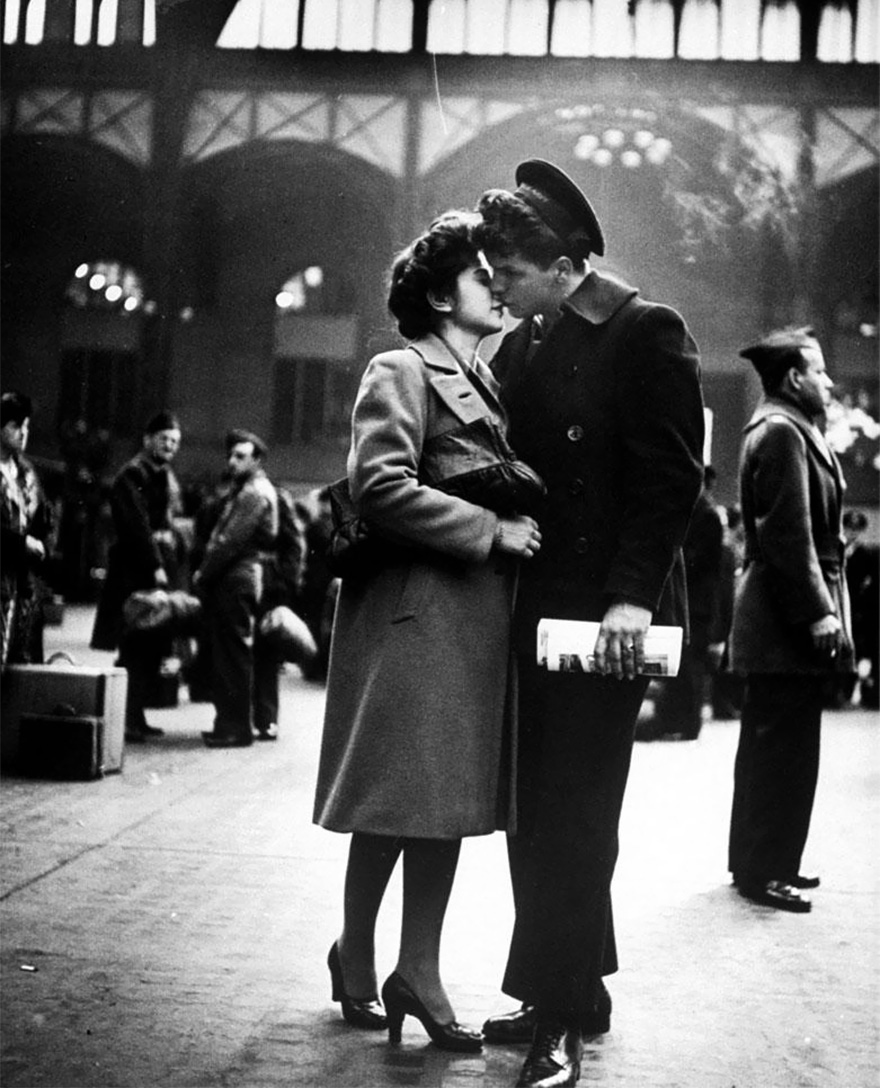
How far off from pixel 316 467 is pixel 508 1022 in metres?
19.2

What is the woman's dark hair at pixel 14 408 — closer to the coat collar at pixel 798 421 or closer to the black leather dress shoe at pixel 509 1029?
the coat collar at pixel 798 421

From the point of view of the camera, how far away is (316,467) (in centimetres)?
2194

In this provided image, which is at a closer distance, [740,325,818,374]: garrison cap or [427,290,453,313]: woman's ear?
[427,290,453,313]: woman's ear

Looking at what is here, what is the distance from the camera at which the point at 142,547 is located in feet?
25.8

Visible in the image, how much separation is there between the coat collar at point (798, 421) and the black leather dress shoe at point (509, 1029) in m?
2.30

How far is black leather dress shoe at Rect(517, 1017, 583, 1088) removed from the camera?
269 centimetres

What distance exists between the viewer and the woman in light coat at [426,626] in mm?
2773

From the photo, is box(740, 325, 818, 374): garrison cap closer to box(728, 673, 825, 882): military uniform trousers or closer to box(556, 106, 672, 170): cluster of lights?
box(728, 673, 825, 882): military uniform trousers

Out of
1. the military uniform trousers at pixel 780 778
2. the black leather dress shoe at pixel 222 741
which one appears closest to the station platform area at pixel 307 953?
the military uniform trousers at pixel 780 778

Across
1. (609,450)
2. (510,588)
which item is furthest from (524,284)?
(510,588)

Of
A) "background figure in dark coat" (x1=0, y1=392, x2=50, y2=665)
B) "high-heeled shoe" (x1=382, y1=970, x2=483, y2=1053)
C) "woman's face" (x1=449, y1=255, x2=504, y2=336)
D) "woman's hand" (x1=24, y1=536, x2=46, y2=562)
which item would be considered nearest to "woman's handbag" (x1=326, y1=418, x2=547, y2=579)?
"woman's face" (x1=449, y1=255, x2=504, y2=336)

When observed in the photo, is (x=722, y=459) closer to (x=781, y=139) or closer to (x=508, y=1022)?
(x=781, y=139)

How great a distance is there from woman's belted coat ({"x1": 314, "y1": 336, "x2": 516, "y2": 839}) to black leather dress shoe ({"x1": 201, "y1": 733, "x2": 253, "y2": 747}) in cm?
490

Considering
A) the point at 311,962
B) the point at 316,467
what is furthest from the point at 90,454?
the point at 311,962
